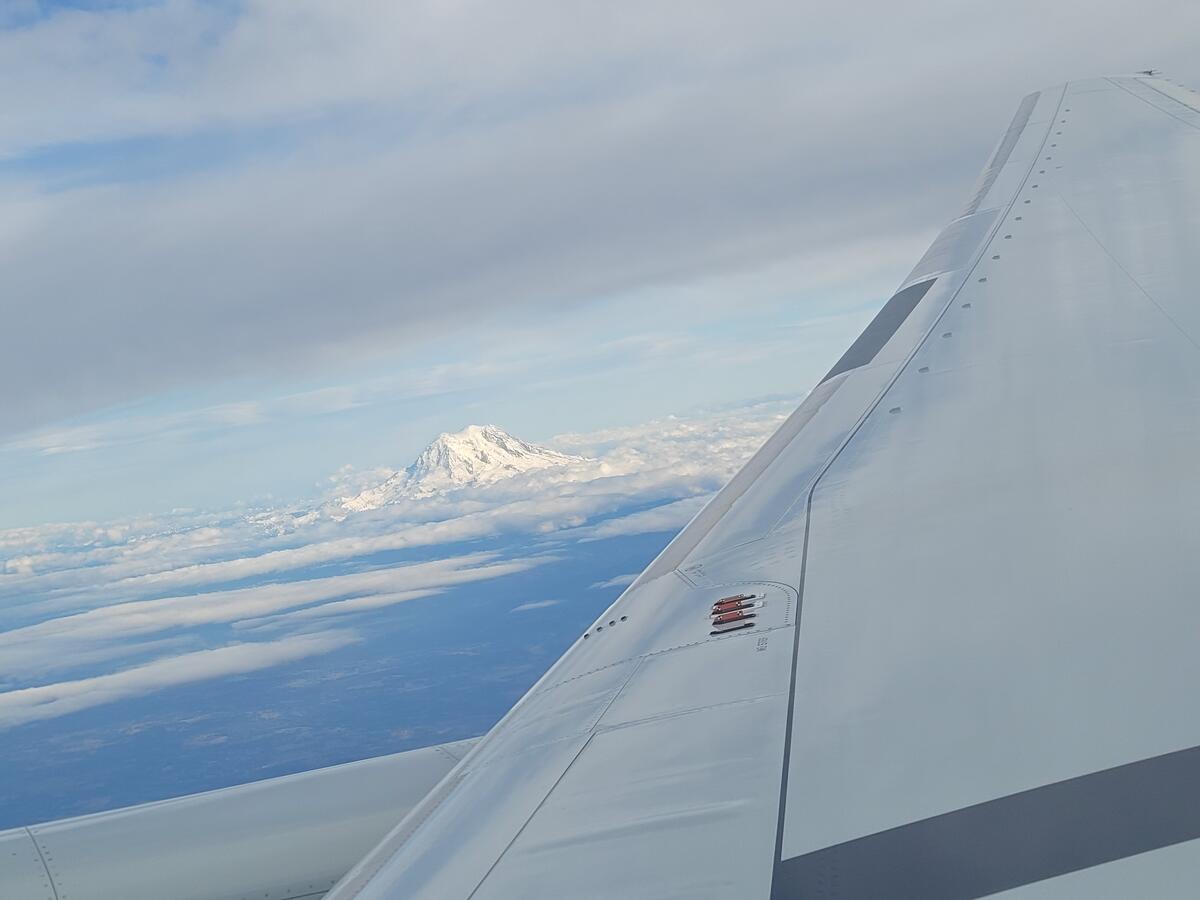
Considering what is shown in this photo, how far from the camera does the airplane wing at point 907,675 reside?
6.86 feet

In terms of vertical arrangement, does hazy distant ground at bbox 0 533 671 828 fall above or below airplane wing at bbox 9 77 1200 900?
below

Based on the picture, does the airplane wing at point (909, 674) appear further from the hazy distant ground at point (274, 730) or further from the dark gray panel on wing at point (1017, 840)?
Answer: the hazy distant ground at point (274, 730)

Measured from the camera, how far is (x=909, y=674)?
2906 millimetres

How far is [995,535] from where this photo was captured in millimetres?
3871

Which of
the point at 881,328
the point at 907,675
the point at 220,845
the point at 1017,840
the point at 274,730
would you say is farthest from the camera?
the point at 274,730

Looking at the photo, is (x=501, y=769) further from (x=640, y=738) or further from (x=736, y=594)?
(x=736, y=594)

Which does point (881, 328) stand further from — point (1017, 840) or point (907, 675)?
point (1017, 840)

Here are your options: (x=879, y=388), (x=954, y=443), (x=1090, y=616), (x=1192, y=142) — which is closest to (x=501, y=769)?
(x=1090, y=616)

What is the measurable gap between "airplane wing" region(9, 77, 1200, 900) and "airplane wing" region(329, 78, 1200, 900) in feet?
0.04

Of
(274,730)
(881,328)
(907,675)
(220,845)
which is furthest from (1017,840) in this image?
(274,730)

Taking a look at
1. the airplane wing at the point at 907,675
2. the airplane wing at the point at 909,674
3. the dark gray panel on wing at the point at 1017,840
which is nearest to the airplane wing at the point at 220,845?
the airplane wing at the point at 907,675

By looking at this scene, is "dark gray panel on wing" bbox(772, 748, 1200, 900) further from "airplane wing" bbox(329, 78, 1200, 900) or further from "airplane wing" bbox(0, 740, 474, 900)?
"airplane wing" bbox(0, 740, 474, 900)

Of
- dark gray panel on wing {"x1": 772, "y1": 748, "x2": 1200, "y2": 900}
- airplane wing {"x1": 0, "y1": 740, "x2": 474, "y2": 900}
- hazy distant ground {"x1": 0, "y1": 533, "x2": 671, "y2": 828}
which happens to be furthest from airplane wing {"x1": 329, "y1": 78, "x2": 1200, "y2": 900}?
hazy distant ground {"x1": 0, "y1": 533, "x2": 671, "y2": 828}

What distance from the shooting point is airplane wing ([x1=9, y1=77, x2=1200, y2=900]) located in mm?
2090
